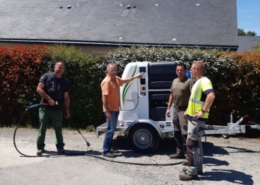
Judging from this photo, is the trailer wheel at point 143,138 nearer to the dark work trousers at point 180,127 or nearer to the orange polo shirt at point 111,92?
the dark work trousers at point 180,127

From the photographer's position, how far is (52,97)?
7.72 metres

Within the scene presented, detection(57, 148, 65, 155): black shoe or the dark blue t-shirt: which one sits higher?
the dark blue t-shirt

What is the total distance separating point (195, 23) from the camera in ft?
57.6

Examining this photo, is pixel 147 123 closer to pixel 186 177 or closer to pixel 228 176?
pixel 186 177

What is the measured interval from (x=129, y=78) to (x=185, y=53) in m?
2.81

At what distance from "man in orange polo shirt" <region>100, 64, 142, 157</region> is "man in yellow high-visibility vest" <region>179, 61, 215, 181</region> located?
1798mm

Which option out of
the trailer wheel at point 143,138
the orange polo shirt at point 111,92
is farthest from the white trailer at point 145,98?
the orange polo shirt at point 111,92

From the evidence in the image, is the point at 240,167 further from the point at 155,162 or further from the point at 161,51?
the point at 161,51

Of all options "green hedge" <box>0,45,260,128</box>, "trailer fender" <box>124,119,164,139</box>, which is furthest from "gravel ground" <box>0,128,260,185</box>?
"green hedge" <box>0,45,260,128</box>

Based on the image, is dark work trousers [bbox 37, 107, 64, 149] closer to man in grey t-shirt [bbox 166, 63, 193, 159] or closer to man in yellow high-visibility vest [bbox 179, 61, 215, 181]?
man in grey t-shirt [bbox 166, 63, 193, 159]

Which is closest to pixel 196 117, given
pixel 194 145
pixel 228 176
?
pixel 194 145

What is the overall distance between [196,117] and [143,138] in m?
2.16

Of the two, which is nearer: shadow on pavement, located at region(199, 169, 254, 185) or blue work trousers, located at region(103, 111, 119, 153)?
shadow on pavement, located at region(199, 169, 254, 185)

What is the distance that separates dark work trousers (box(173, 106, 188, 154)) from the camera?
7090mm
